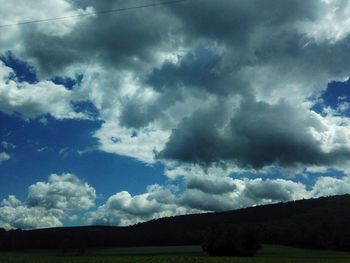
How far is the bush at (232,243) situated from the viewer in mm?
149625

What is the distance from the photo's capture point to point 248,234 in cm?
15225

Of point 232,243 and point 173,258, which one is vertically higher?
point 232,243

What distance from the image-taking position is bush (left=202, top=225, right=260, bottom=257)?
491 feet

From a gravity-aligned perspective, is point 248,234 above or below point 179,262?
above

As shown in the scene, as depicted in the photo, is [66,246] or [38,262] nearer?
[38,262]

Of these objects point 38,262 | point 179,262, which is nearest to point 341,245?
point 179,262

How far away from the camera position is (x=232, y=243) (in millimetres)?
149625

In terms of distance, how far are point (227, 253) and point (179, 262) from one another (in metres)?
62.5

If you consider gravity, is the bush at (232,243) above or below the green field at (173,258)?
above

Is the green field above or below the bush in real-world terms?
below

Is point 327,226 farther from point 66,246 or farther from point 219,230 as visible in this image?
point 66,246

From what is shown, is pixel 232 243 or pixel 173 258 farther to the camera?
pixel 232 243

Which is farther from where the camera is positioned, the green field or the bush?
the bush

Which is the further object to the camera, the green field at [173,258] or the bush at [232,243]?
the bush at [232,243]
